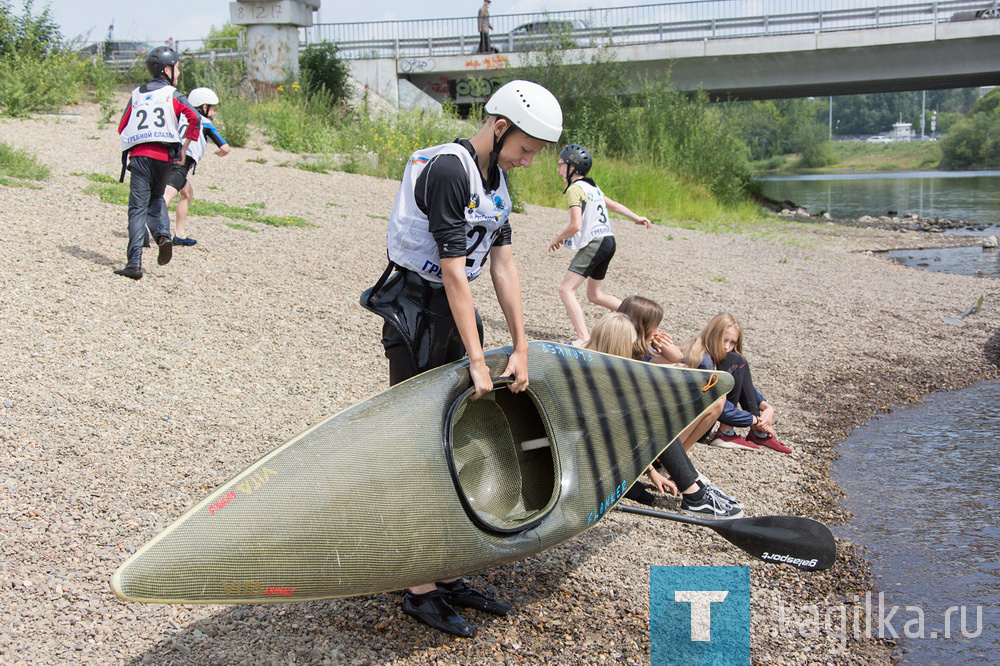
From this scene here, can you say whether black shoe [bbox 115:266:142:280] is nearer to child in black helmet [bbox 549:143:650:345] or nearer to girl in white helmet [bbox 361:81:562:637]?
child in black helmet [bbox 549:143:650:345]

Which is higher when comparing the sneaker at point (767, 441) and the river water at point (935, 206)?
the river water at point (935, 206)

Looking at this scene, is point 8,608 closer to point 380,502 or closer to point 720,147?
point 380,502

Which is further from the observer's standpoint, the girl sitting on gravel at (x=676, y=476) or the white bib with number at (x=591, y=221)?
the white bib with number at (x=591, y=221)

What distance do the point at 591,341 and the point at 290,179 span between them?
36.5 feet

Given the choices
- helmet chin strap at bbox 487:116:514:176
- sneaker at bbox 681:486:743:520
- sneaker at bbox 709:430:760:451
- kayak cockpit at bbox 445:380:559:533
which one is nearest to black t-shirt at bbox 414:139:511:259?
helmet chin strap at bbox 487:116:514:176

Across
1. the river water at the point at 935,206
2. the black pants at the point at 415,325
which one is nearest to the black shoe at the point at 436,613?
the black pants at the point at 415,325

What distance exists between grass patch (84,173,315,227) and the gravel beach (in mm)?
199

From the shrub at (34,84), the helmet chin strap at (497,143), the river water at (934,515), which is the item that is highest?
the shrub at (34,84)

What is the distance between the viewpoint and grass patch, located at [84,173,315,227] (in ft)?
35.6

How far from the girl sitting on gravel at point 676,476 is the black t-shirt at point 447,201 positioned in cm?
174

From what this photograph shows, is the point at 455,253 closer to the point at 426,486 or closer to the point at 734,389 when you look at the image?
the point at 426,486

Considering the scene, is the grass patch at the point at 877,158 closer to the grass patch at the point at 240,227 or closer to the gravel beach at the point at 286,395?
the gravel beach at the point at 286,395

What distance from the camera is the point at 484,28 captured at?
1261 inches

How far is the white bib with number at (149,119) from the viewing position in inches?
303
